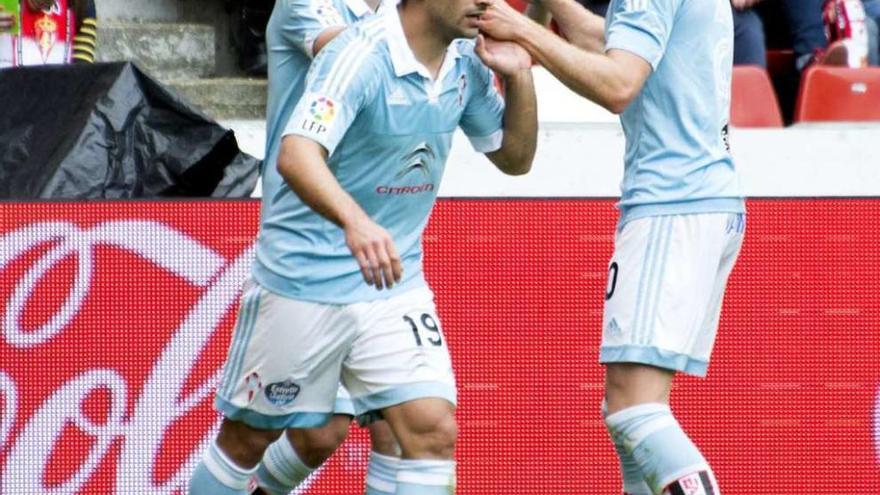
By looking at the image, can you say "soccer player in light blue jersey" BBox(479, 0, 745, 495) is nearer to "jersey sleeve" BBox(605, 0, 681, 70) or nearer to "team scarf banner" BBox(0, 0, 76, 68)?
"jersey sleeve" BBox(605, 0, 681, 70)

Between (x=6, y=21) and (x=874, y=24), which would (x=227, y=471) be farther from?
(x=874, y=24)

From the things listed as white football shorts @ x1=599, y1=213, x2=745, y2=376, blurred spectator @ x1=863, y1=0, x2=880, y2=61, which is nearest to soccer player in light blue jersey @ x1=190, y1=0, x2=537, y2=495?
white football shorts @ x1=599, y1=213, x2=745, y2=376

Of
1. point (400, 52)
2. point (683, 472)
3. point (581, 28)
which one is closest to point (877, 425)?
point (683, 472)

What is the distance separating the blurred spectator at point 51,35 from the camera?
7.95 metres

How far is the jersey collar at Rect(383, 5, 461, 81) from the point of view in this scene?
16.1ft

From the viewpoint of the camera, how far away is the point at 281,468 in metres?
5.53

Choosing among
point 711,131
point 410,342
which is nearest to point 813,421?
point 711,131

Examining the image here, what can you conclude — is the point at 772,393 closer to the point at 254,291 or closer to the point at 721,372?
the point at 721,372

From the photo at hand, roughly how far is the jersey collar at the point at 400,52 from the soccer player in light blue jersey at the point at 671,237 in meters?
0.54

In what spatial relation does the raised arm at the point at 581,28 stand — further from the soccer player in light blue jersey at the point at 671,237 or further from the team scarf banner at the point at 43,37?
the team scarf banner at the point at 43,37

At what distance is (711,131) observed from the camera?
5.41 m

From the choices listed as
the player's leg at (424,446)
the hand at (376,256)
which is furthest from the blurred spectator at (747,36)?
the hand at (376,256)

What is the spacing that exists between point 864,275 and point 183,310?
2.28 meters

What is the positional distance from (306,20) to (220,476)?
1.28 metres
